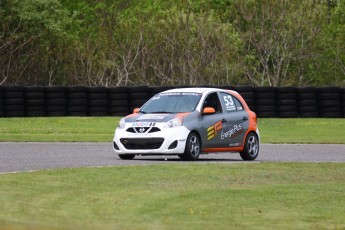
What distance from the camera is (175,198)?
1355cm

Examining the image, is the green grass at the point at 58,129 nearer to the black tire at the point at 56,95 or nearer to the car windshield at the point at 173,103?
the black tire at the point at 56,95

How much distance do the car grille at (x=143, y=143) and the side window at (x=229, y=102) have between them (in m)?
1.83

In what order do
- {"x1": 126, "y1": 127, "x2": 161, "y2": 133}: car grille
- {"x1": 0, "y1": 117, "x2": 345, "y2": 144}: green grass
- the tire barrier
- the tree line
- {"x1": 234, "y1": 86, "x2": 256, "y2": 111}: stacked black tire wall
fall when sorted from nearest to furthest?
{"x1": 126, "y1": 127, "x2": 161, "y2": 133}: car grille
{"x1": 0, "y1": 117, "x2": 345, "y2": 144}: green grass
{"x1": 234, "y1": 86, "x2": 256, "y2": 111}: stacked black tire wall
the tire barrier
the tree line

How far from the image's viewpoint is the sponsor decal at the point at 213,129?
851 inches

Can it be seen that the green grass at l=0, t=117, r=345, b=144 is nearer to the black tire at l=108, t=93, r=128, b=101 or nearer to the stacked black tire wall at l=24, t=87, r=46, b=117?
the stacked black tire wall at l=24, t=87, r=46, b=117

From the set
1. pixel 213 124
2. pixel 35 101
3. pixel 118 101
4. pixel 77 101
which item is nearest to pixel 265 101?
pixel 118 101

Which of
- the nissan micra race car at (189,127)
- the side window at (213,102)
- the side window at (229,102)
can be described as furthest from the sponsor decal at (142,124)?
the side window at (229,102)

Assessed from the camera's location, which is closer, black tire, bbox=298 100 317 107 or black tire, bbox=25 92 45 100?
black tire, bbox=25 92 45 100

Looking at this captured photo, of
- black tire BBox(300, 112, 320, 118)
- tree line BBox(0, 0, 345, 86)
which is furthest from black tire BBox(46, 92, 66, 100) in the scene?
tree line BBox(0, 0, 345, 86)

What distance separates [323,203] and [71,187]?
3.32m

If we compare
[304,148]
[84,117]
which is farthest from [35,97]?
[304,148]

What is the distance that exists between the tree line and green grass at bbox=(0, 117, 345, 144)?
796 inches

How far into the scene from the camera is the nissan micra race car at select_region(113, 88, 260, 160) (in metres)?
21.0

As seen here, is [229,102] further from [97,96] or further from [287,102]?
[287,102]
